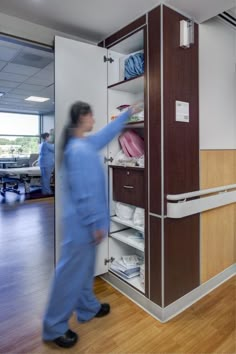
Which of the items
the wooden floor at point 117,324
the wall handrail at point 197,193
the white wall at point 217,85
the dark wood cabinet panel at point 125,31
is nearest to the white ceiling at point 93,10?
the dark wood cabinet panel at point 125,31

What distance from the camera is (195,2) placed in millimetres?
1914

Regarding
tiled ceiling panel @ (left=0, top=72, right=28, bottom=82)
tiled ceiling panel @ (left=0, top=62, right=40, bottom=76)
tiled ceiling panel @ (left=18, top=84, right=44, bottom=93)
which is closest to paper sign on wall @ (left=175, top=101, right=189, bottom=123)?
tiled ceiling panel @ (left=0, top=62, right=40, bottom=76)

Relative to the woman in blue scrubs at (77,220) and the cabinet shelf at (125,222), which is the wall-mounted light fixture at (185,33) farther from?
the cabinet shelf at (125,222)

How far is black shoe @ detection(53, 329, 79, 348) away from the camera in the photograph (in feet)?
5.66

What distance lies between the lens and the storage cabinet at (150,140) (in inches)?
77.4

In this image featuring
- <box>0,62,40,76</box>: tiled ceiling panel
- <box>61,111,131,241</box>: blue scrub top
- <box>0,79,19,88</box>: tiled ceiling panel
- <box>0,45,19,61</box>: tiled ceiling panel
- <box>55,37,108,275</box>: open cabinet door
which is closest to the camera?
<box>61,111,131,241</box>: blue scrub top

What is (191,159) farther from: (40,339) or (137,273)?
(40,339)

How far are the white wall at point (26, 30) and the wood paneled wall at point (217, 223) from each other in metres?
1.69

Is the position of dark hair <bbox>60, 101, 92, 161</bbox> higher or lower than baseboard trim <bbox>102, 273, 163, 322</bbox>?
higher

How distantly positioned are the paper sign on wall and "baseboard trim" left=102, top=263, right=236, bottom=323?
4.77ft

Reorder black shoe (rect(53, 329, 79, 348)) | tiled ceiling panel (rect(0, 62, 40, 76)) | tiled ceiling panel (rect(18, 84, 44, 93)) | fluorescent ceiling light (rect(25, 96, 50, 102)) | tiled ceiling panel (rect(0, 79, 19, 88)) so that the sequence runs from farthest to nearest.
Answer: fluorescent ceiling light (rect(25, 96, 50, 102)), tiled ceiling panel (rect(18, 84, 44, 93)), tiled ceiling panel (rect(0, 79, 19, 88)), tiled ceiling panel (rect(0, 62, 40, 76)), black shoe (rect(53, 329, 79, 348))

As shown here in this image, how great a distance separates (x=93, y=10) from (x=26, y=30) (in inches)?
23.6

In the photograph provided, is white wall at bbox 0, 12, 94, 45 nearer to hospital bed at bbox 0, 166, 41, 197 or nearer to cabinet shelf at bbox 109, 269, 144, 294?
cabinet shelf at bbox 109, 269, 144, 294

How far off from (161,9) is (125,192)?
1.47 m
